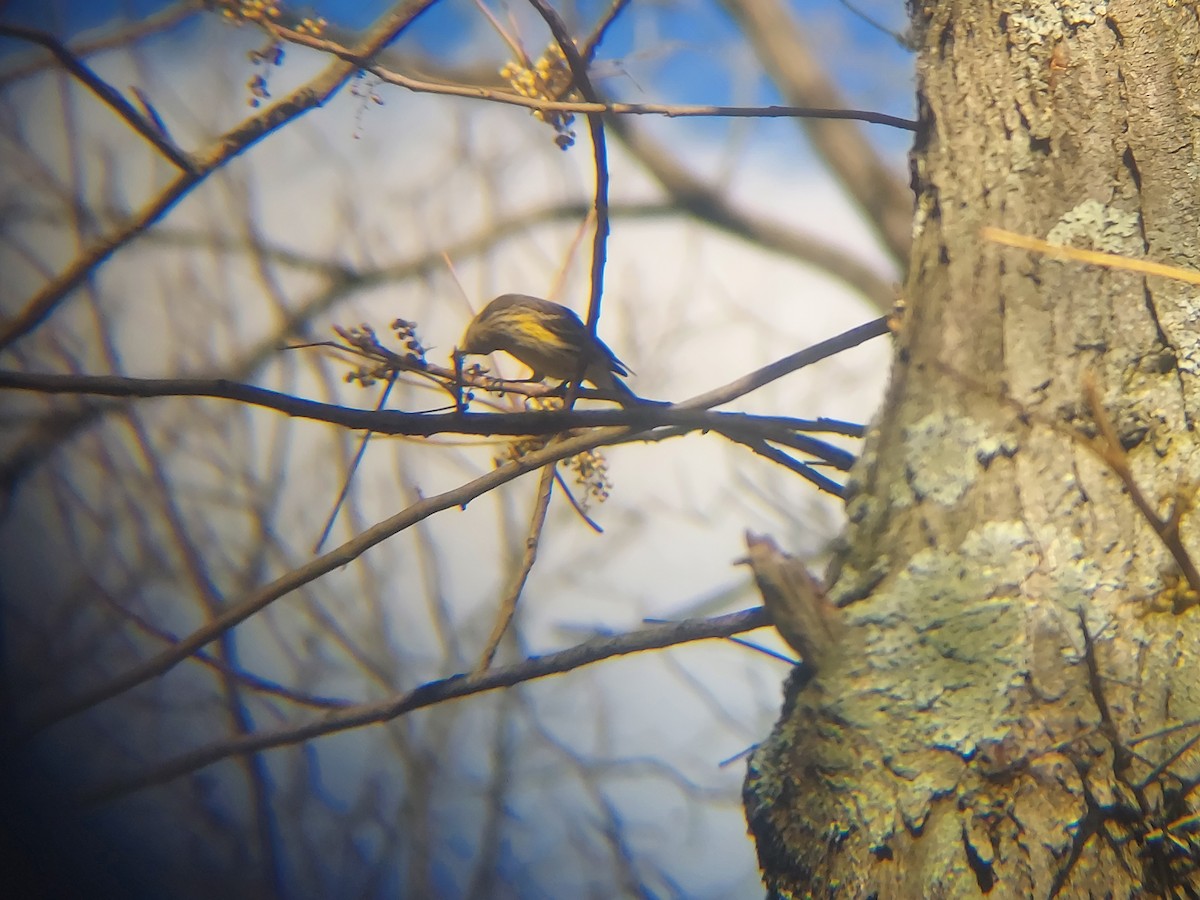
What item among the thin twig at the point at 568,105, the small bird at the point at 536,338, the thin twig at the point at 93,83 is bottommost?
the thin twig at the point at 568,105

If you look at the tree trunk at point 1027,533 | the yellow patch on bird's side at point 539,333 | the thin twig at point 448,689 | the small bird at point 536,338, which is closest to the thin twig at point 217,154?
the small bird at point 536,338

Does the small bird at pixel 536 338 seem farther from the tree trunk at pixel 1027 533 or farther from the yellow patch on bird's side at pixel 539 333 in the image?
the tree trunk at pixel 1027 533

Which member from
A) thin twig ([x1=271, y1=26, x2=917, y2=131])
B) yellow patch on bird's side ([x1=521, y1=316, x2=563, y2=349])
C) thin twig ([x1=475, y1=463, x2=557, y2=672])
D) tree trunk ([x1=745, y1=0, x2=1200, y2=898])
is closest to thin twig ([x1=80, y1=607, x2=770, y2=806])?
thin twig ([x1=475, y1=463, x2=557, y2=672])

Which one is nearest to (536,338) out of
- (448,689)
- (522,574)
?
(522,574)

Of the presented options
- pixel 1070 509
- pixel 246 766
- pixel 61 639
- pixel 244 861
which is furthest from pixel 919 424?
pixel 61 639

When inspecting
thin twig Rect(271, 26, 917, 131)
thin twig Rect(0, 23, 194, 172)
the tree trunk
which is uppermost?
thin twig Rect(0, 23, 194, 172)

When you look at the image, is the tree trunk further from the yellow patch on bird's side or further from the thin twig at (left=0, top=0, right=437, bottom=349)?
the yellow patch on bird's side
